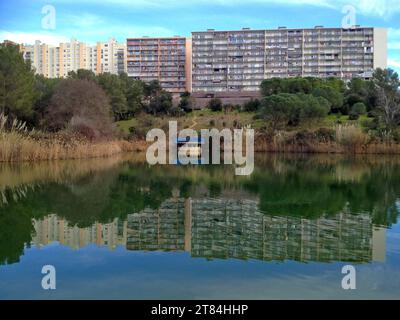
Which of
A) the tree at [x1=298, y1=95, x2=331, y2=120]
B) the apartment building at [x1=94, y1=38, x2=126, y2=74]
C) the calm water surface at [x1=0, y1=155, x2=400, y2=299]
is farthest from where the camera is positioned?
the apartment building at [x1=94, y1=38, x2=126, y2=74]

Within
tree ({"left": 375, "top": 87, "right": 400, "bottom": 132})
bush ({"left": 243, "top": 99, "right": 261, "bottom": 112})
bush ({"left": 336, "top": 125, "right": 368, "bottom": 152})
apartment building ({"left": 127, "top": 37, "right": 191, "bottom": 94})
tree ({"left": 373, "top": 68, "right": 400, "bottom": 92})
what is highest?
apartment building ({"left": 127, "top": 37, "right": 191, "bottom": 94})

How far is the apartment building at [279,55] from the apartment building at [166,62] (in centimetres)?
529

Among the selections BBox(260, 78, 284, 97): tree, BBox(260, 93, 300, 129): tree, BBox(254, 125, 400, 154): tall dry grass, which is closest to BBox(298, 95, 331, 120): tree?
BBox(260, 93, 300, 129): tree

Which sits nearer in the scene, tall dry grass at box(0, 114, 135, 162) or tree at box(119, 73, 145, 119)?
tall dry grass at box(0, 114, 135, 162)

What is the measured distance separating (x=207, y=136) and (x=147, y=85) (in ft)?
68.7

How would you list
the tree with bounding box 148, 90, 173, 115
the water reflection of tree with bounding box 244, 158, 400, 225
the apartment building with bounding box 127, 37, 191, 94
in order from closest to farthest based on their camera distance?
the water reflection of tree with bounding box 244, 158, 400, 225
the tree with bounding box 148, 90, 173, 115
the apartment building with bounding box 127, 37, 191, 94

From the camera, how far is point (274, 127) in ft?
125

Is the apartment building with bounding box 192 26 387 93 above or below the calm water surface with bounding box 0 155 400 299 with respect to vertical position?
above

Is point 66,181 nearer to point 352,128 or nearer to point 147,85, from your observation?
point 352,128

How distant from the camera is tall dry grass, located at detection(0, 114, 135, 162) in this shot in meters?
22.2

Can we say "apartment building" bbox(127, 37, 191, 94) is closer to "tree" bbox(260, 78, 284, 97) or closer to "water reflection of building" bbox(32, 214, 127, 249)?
"tree" bbox(260, 78, 284, 97)

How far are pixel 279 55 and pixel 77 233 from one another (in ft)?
277

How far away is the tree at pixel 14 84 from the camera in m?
28.6

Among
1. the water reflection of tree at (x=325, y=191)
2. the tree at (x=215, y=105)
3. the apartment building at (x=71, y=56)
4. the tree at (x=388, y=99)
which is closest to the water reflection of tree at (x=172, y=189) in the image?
the water reflection of tree at (x=325, y=191)
